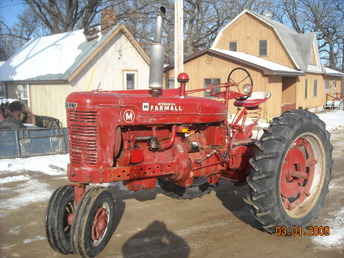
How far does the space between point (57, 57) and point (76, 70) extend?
8.58ft

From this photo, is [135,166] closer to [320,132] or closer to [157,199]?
[157,199]

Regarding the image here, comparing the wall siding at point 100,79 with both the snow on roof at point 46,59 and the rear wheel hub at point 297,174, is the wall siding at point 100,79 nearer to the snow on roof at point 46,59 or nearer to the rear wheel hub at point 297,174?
the snow on roof at point 46,59

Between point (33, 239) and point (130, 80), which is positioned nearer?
point (33, 239)

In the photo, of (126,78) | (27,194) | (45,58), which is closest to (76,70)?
(126,78)

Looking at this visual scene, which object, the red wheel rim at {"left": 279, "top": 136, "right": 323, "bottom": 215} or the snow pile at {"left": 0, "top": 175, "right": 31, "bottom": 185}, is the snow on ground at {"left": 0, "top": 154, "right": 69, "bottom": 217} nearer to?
the snow pile at {"left": 0, "top": 175, "right": 31, "bottom": 185}

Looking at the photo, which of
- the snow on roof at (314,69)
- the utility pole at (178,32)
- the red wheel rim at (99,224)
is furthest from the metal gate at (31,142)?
the snow on roof at (314,69)

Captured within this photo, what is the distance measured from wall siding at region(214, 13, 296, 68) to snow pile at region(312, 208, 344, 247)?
16.2 metres

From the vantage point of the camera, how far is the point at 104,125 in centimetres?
324

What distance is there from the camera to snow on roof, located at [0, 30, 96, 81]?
496 inches

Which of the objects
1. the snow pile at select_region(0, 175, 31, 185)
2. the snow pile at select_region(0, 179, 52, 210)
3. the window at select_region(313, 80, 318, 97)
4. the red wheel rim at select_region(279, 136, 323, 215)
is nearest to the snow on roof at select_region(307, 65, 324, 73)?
the window at select_region(313, 80, 318, 97)

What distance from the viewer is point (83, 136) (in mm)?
3275

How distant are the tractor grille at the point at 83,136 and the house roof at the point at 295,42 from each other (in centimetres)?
1772

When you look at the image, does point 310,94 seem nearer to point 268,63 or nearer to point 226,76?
point 268,63

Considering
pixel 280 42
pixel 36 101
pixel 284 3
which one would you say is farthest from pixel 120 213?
pixel 284 3
